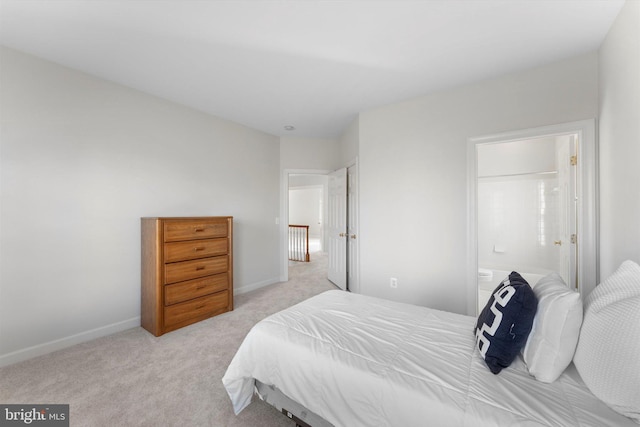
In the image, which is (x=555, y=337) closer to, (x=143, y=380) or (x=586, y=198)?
(x=586, y=198)

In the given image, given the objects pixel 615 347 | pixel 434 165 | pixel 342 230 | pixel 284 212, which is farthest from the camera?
pixel 284 212

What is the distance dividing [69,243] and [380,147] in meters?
3.33

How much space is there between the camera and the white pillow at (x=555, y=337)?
1.03 metres

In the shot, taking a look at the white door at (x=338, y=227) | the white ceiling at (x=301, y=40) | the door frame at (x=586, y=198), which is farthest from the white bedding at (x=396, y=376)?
the white door at (x=338, y=227)

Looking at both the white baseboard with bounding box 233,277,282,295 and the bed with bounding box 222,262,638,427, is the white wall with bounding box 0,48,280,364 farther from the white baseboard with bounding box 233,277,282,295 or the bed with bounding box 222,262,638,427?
the bed with bounding box 222,262,638,427

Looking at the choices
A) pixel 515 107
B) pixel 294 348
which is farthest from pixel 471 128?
pixel 294 348

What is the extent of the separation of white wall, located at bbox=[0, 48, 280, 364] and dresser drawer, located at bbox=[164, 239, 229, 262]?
0.49 m

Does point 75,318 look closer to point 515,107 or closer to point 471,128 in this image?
point 471,128

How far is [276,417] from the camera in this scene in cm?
152

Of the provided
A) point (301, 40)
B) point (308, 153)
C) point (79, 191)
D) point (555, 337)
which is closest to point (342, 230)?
point (308, 153)

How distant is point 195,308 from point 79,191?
157 centimetres

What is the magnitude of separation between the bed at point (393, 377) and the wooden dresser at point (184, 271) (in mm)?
1432

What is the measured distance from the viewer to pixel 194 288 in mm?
2754

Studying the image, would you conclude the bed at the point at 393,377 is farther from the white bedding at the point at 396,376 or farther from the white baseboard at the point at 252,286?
the white baseboard at the point at 252,286
